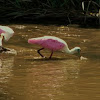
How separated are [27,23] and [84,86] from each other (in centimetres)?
765

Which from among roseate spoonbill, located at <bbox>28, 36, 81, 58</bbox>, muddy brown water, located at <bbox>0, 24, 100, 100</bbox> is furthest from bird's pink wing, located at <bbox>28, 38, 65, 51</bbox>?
muddy brown water, located at <bbox>0, 24, 100, 100</bbox>

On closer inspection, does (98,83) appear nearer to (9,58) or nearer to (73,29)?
(9,58)

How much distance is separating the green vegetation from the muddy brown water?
2995 millimetres

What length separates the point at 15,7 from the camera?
44.1ft

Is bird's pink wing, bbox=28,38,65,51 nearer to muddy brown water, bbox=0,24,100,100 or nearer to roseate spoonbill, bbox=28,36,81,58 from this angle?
roseate spoonbill, bbox=28,36,81,58

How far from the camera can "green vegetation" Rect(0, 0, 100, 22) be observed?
12.9 metres

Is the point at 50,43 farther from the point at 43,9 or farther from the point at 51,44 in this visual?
the point at 43,9

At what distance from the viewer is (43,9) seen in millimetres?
13062

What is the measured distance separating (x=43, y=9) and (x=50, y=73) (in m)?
6.86

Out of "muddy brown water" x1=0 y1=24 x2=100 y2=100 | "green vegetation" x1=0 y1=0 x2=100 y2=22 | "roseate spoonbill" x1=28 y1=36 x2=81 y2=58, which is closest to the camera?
"muddy brown water" x1=0 y1=24 x2=100 y2=100

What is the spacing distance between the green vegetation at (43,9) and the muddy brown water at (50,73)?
2995mm

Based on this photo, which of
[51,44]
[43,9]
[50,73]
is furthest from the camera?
[43,9]

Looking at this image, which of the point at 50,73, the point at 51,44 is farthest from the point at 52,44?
the point at 50,73

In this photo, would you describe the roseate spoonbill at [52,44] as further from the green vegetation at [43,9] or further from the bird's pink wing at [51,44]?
the green vegetation at [43,9]
